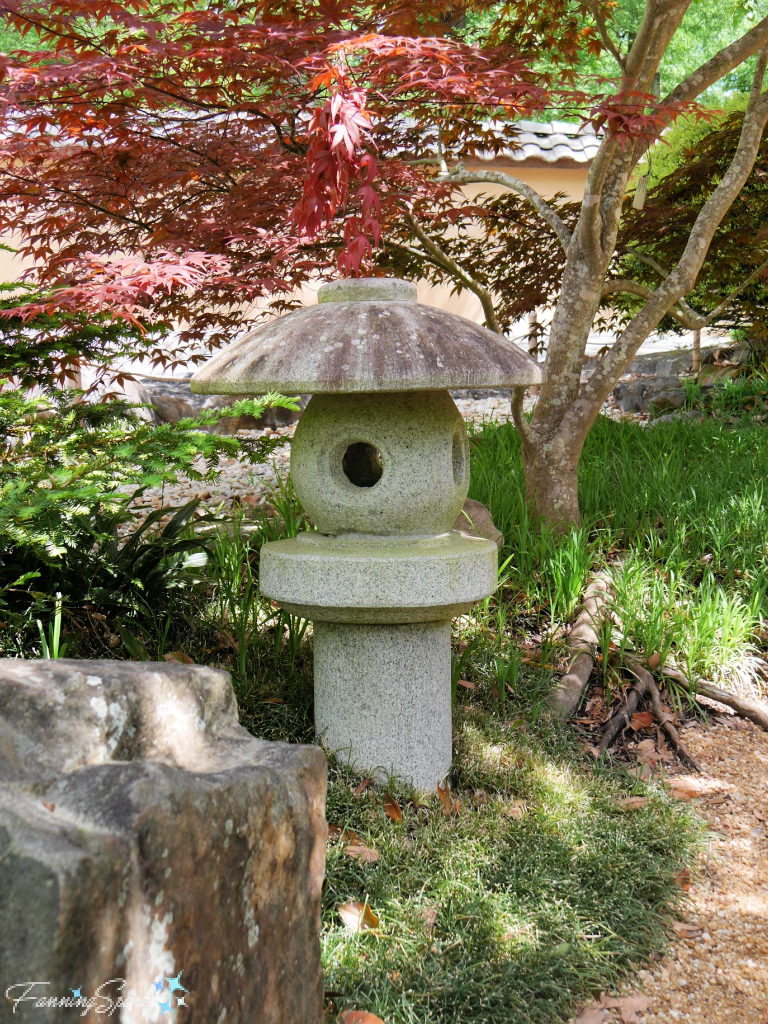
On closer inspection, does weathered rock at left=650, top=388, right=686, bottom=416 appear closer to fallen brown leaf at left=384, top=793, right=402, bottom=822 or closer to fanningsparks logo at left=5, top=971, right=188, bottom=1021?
fallen brown leaf at left=384, top=793, right=402, bottom=822

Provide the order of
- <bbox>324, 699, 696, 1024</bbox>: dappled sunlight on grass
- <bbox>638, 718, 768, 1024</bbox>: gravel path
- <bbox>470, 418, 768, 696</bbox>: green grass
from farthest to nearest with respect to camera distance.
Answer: <bbox>470, 418, 768, 696</bbox>: green grass < <bbox>638, 718, 768, 1024</bbox>: gravel path < <bbox>324, 699, 696, 1024</bbox>: dappled sunlight on grass

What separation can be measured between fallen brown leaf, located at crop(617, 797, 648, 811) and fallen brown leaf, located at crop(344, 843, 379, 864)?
3.02 feet

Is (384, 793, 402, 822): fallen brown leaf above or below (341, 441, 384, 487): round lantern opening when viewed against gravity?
below

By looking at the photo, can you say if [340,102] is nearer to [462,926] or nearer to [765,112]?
[462,926]

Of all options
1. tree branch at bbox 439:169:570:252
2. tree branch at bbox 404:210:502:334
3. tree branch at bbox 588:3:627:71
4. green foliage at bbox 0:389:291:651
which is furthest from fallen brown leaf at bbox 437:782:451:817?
tree branch at bbox 588:3:627:71

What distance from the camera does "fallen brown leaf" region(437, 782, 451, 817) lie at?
2.90 meters

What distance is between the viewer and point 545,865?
8.67 feet

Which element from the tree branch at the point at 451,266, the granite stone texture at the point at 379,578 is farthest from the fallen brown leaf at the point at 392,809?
the tree branch at the point at 451,266

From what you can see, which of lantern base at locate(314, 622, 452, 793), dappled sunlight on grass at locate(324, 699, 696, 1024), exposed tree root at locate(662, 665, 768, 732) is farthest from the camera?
exposed tree root at locate(662, 665, 768, 732)

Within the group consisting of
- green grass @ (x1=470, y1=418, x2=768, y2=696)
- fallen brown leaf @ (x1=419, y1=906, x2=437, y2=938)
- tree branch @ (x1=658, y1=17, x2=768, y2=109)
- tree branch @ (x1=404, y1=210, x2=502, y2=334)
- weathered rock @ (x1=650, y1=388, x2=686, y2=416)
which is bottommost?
fallen brown leaf @ (x1=419, y1=906, x2=437, y2=938)

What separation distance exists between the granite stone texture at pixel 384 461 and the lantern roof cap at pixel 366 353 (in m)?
0.26

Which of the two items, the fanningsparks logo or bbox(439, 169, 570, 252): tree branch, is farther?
bbox(439, 169, 570, 252): tree branch

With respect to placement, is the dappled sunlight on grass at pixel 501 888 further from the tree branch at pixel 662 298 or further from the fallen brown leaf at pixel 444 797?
the tree branch at pixel 662 298

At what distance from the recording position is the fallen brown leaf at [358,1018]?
200 cm
